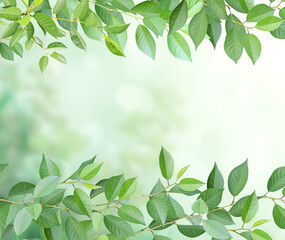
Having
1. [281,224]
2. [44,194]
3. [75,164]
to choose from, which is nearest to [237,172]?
[281,224]

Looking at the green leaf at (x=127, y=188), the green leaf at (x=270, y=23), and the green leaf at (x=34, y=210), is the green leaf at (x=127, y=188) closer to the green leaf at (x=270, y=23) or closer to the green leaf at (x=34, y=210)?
the green leaf at (x=34, y=210)

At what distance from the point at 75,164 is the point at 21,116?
0.78 ft

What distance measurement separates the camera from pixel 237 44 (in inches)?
15.5

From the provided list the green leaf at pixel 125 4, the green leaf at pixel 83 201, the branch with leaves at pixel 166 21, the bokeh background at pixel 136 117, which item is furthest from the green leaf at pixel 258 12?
the bokeh background at pixel 136 117

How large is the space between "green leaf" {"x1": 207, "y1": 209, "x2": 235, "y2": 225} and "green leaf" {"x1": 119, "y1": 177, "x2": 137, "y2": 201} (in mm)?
80

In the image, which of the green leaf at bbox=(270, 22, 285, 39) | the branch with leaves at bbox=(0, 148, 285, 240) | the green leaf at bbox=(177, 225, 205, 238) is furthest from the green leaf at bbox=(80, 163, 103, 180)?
the green leaf at bbox=(270, 22, 285, 39)

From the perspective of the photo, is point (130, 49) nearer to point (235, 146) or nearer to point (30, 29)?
point (235, 146)

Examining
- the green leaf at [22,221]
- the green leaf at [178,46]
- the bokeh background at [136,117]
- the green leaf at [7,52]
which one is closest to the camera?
the green leaf at [22,221]

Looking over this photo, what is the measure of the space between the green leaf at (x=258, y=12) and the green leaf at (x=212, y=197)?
16cm

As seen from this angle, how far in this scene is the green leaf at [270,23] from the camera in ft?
1.26

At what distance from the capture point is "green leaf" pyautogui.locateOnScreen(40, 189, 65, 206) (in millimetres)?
365

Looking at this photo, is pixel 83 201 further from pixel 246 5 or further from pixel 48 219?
pixel 246 5

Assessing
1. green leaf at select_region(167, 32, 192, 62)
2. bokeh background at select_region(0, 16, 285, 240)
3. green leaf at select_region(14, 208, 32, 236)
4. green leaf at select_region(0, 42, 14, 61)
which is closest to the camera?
green leaf at select_region(14, 208, 32, 236)

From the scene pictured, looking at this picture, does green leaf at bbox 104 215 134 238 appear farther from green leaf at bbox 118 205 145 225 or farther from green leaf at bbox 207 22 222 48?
green leaf at bbox 207 22 222 48
